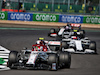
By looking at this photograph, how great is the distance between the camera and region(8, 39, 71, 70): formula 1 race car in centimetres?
1146

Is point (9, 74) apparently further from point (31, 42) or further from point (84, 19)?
point (84, 19)

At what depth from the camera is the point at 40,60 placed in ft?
42.3

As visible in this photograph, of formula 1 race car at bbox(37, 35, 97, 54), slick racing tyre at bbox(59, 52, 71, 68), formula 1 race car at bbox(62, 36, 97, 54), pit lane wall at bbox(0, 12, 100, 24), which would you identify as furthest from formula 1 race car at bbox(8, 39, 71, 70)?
pit lane wall at bbox(0, 12, 100, 24)

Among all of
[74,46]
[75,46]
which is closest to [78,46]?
[75,46]

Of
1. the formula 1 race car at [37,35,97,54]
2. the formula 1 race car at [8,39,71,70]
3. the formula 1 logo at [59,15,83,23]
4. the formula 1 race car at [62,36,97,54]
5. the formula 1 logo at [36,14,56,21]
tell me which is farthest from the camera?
the formula 1 logo at [36,14,56,21]

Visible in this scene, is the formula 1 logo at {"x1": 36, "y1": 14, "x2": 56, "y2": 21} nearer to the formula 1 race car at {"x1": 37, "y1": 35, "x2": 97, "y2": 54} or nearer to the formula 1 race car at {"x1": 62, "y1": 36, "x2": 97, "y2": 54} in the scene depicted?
the formula 1 race car at {"x1": 62, "y1": 36, "x2": 97, "y2": 54}

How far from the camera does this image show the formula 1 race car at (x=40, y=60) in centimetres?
1146

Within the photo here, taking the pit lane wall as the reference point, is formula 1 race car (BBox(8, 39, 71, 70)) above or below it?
above

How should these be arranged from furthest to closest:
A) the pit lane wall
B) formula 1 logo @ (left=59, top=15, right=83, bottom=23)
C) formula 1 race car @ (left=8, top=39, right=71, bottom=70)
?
formula 1 logo @ (left=59, top=15, right=83, bottom=23)
the pit lane wall
formula 1 race car @ (left=8, top=39, right=71, bottom=70)

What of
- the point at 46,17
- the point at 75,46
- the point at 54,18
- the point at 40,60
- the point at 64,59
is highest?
the point at 64,59

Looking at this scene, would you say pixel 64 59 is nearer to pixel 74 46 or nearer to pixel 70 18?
pixel 74 46

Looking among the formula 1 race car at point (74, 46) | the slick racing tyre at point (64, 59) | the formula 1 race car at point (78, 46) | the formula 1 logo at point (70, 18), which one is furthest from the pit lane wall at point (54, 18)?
the slick racing tyre at point (64, 59)

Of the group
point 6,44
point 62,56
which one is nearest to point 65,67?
point 62,56

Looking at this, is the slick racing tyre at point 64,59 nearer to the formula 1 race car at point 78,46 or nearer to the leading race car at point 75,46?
the leading race car at point 75,46
